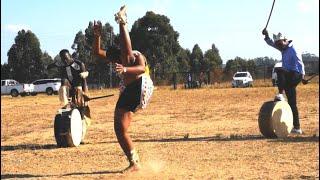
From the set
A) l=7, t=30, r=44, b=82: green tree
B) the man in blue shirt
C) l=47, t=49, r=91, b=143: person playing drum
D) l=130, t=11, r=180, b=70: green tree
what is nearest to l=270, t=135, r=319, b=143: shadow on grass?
the man in blue shirt

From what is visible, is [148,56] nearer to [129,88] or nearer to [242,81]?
[242,81]

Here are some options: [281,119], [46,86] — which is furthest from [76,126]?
[46,86]

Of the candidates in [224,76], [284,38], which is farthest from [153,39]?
[284,38]

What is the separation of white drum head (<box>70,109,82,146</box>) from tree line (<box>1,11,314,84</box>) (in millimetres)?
37307

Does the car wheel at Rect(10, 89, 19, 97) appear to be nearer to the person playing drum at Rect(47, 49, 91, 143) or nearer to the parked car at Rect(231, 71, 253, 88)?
the parked car at Rect(231, 71, 253, 88)

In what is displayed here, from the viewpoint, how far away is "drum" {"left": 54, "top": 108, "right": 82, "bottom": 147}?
33.8 ft

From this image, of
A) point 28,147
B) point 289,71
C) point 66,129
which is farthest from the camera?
point 289,71

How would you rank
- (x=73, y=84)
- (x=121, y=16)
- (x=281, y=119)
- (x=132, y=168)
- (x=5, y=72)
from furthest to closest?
(x=5, y=72) → (x=73, y=84) → (x=281, y=119) → (x=132, y=168) → (x=121, y=16)

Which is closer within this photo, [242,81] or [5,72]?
[242,81]

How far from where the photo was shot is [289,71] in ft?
37.8

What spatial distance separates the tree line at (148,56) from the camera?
176ft

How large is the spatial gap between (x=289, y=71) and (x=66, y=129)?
4.39m

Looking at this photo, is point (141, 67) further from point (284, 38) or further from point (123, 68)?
point (284, 38)

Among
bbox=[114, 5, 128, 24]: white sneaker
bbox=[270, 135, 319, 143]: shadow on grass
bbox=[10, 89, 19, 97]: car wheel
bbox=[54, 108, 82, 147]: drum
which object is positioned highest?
bbox=[114, 5, 128, 24]: white sneaker
